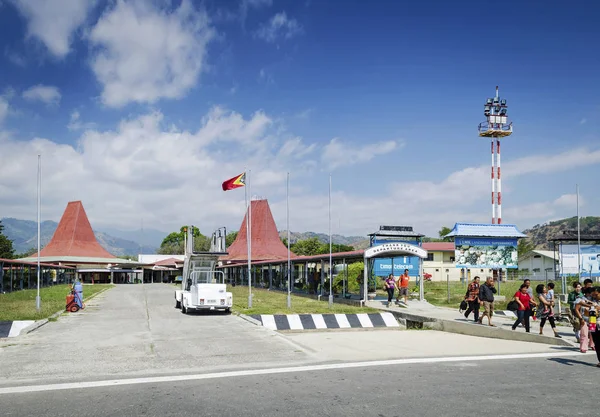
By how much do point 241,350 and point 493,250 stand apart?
71.4ft

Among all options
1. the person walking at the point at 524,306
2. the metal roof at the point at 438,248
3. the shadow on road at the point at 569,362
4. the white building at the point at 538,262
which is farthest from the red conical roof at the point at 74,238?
the shadow on road at the point at 569,362

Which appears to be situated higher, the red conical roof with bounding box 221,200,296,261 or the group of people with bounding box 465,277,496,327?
the red conical roof with bounding box 221,200,296,261

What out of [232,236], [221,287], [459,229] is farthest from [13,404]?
[232,236]

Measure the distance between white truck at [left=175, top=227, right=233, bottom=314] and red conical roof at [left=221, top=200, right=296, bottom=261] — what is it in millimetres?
40479

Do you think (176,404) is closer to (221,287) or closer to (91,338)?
(91,338)

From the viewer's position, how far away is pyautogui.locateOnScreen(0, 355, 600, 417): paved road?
7246mm

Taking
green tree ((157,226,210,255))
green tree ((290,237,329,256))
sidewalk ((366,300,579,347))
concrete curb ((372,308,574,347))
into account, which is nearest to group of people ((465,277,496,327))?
sidewalk ((366,300,579,347))

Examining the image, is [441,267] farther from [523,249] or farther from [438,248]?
[523,249]

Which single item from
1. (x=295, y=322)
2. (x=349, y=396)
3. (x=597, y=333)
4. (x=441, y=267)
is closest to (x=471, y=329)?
(x=295, y=322)

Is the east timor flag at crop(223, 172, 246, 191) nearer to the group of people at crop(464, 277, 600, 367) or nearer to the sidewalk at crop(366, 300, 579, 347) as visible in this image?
the sidewalk at crop(366, 300, 579, 347)

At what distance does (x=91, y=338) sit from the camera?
50.0ft

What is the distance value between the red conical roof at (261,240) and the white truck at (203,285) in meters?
40.5

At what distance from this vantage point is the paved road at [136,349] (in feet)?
34.6

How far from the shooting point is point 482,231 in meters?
31.0
